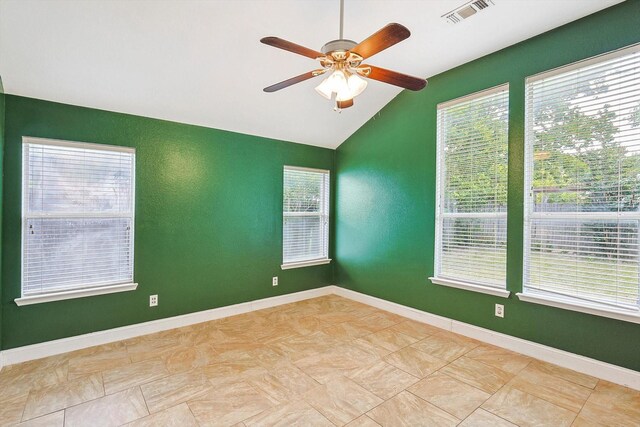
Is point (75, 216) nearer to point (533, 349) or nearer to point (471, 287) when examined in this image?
point (471, 287)

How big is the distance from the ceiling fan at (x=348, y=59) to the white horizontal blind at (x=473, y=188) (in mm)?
1434

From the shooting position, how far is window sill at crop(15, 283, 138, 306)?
2752 mm

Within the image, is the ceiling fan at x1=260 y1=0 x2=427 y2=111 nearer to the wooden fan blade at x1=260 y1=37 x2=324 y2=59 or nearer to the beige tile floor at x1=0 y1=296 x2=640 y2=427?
the wooden fan blade at x1=260 y1=37 x2=324 y2=59

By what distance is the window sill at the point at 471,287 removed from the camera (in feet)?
9.79

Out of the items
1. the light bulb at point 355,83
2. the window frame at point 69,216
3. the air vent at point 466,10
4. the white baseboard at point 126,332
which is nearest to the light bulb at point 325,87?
the light bulb at point 355,83

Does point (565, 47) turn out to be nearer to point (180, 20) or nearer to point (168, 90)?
point (180, 20)

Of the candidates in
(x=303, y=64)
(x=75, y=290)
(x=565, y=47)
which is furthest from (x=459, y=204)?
(x=75, y=290)

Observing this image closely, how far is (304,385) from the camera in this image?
2402 millimetres

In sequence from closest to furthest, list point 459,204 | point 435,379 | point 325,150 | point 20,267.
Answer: point 435,379, point 20,267, point 459,204, point 325,150

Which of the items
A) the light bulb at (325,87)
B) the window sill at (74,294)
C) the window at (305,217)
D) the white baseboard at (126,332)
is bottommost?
the white baseboard at (126,332)

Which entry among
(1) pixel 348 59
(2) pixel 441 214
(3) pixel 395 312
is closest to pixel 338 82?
(1) pixel 348 59

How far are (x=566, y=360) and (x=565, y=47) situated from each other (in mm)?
2589

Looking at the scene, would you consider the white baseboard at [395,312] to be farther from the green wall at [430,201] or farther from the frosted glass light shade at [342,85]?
the frosted glass light shade at [342,85]

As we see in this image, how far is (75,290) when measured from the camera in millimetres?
2951
